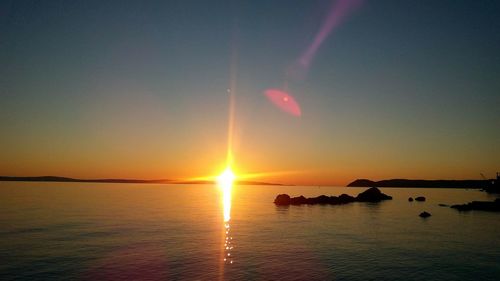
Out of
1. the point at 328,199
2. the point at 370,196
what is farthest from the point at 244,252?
the point at 370,196

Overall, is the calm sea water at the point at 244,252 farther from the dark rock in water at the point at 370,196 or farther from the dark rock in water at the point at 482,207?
the dark rock in water at the point at 370,196

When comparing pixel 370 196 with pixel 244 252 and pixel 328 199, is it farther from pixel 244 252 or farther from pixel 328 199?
pixel 244 252

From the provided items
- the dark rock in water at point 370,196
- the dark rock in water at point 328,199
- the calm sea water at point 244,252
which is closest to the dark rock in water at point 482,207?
the dark rock in water at point 328,199

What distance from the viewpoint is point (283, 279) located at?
27969 mm

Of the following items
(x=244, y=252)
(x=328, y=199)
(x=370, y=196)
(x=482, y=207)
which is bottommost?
(x=244, y=252)

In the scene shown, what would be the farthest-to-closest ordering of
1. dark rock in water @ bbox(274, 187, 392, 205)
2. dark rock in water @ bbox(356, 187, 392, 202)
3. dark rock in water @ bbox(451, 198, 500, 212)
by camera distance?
dark rock in water @ bbox(356, 187, 392, 202), dark rock in water @ bbox(274, 187, 392, 205), dark rock in water @ bbox(451, 198, 500, 212)

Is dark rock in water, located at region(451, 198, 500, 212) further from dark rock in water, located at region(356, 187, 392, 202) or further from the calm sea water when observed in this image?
the calm sea water

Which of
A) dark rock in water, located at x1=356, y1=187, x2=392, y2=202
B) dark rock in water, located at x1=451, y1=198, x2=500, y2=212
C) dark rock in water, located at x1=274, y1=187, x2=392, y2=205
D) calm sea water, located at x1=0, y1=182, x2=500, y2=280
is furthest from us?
dark rock in water, located at x1=356, y1=187, x2=392, y2=202

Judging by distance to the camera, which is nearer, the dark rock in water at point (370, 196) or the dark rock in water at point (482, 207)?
the dark rock in water at point (482, 207)

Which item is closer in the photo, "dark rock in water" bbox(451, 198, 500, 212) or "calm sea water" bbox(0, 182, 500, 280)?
"calm sea water" bbox(0, 182, 500, 280)

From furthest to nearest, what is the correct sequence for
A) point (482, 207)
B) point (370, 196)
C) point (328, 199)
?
point (370, 196) → point (328, 199) → point (482, 207)

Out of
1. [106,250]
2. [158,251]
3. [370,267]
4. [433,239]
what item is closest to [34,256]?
[106,250]

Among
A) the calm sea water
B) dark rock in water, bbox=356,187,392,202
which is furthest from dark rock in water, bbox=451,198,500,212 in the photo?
the calm sea water

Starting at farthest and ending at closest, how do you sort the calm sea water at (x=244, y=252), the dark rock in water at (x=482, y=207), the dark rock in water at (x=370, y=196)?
the dark rock in water at (x=370, y=196), the dark rock in water at (x=482, y=207), the calm sea water at (x=244, y=252)
